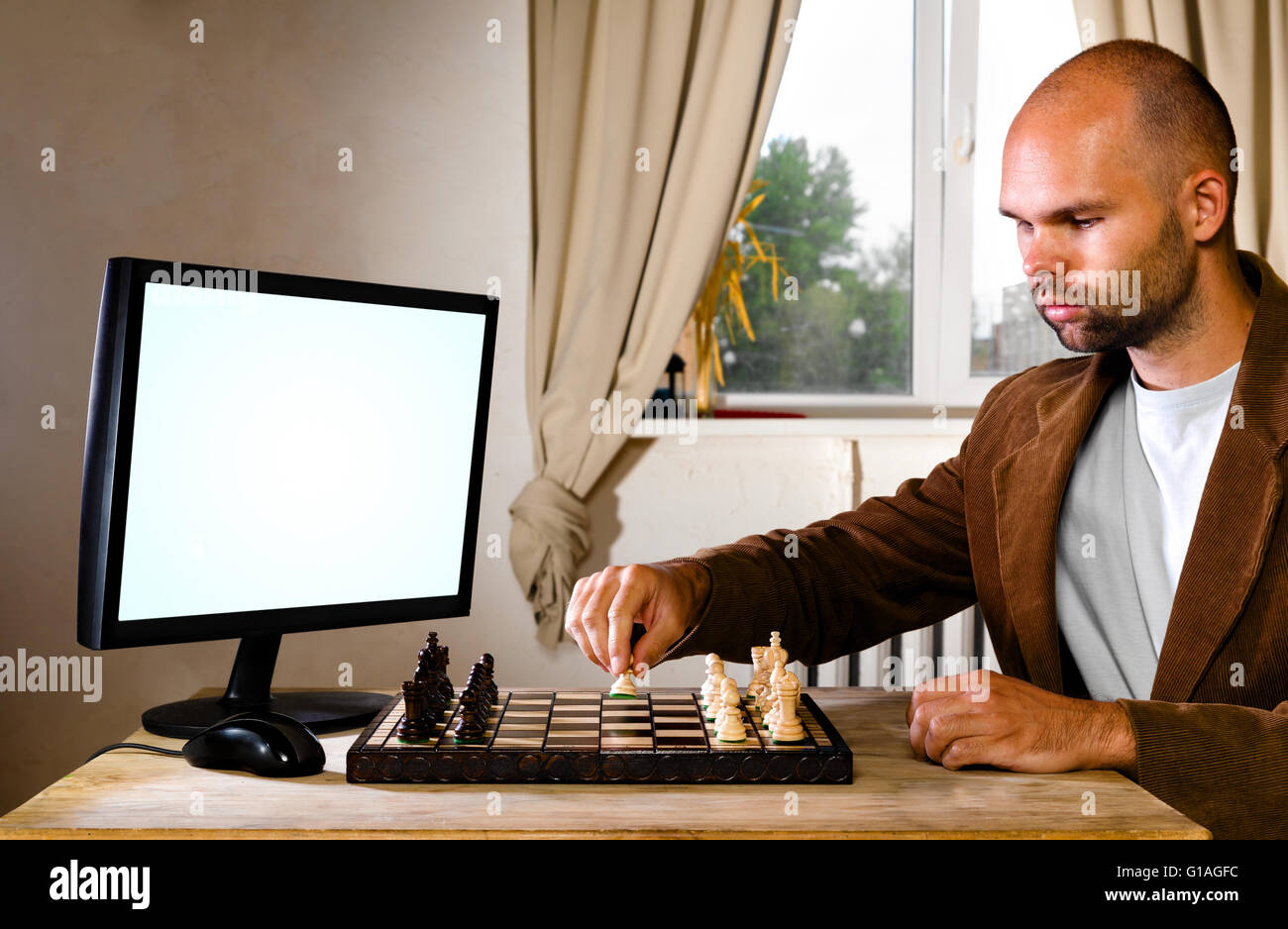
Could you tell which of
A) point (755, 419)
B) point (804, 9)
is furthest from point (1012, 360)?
point (804, 9)

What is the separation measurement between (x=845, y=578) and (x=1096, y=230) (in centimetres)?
57

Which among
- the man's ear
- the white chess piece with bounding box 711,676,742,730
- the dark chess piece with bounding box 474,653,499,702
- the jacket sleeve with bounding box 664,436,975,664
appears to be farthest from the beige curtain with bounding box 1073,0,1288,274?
the dark chess piece with bounding box 474,653,499,702

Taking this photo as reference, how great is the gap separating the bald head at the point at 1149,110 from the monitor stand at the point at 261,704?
1.14 metres

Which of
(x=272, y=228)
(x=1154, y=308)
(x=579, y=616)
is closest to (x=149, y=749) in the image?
(x=579, y=616)

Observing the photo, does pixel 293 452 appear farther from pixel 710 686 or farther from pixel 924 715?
pixel 924 715

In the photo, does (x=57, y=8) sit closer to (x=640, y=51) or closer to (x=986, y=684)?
(x=640, y=51)

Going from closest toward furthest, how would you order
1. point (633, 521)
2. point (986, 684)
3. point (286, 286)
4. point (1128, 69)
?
point (986, 684) → point (286, 286) → point (1128, 69) → point (633, 521)

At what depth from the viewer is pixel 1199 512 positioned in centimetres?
133

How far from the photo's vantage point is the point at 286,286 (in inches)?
52.7

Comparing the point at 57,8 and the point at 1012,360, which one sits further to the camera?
the point at 1012,360

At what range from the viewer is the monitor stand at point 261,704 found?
1304mm

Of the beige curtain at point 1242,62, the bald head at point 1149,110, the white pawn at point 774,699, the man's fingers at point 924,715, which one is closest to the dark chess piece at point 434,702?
the white pawn at point 774,699

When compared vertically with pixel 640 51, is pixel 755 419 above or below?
below
